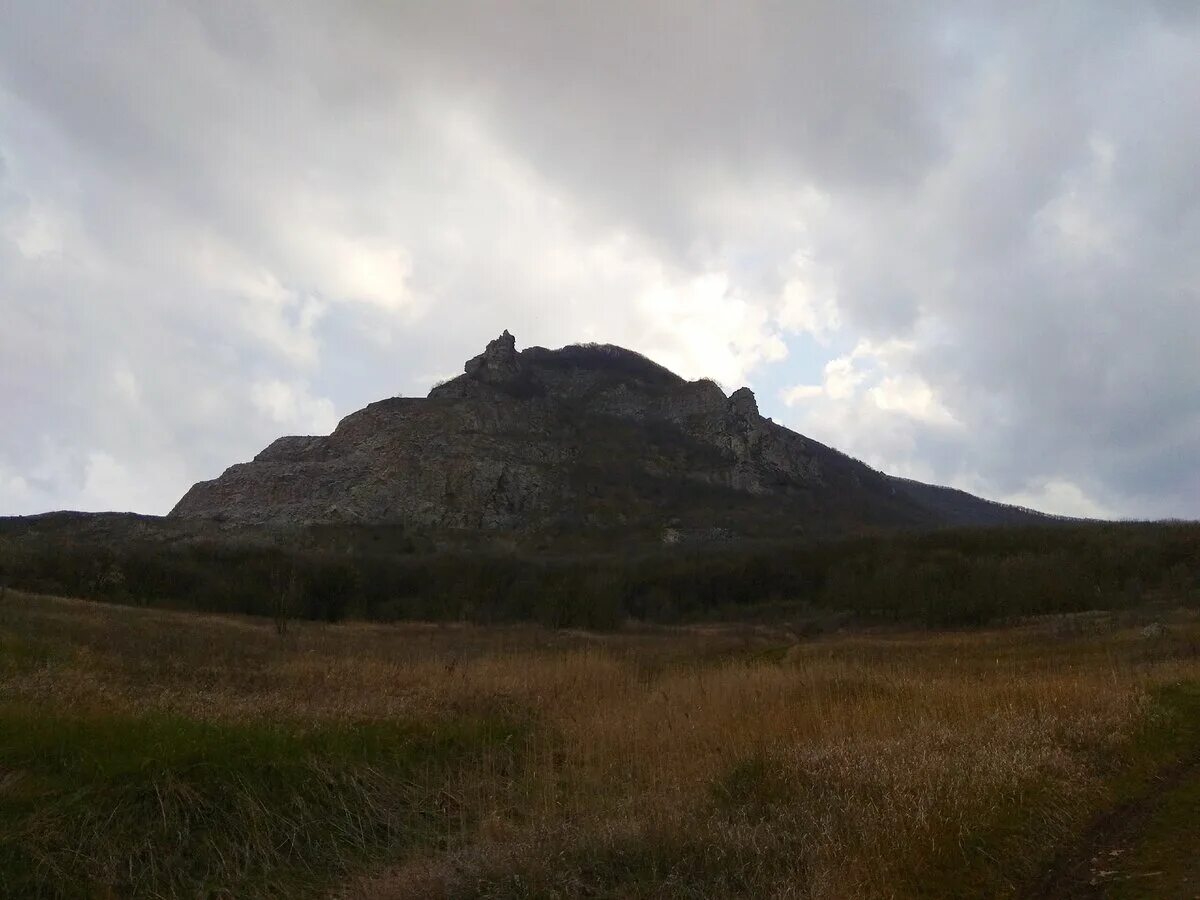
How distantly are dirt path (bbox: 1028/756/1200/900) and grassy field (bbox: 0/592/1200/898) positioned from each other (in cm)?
3

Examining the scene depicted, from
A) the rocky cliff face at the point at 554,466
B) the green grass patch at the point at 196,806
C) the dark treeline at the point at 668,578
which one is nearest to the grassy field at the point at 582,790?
the green grass patch at the point at 196,806

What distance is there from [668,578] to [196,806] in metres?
78.8

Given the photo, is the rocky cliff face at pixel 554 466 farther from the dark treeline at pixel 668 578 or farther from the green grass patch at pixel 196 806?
the green grass patch at pixel 196 806

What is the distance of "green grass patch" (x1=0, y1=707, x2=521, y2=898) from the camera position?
20.2 ft

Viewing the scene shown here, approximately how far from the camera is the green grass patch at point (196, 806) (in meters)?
6.17

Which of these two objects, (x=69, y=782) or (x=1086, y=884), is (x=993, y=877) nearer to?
(x=1086, y=884)

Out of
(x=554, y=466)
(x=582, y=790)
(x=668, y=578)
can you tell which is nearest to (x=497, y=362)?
(x=554, y=466)

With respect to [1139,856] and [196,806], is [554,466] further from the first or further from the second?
[1139,856]

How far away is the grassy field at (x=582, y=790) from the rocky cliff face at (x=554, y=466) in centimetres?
9453

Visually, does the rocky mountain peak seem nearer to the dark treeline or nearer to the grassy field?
the dark treeline

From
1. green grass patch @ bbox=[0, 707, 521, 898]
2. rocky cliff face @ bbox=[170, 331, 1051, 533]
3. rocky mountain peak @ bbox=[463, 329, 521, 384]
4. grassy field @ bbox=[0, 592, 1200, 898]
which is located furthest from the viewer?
rocky mountain peak @ bbox=[463, 329, 521, 384]

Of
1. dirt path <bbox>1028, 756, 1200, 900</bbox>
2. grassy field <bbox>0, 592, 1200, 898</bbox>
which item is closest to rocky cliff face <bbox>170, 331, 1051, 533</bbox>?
grassy field <bbox>0, 592, 1200, 898</bbox>

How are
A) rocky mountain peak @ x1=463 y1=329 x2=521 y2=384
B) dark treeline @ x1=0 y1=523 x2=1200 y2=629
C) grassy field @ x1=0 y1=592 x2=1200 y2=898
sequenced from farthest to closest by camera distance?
rocky mountain peak @ x1=463 y1=329 x2=521 y2=384 → dark treeline @ x1=0 y1=523 x2=1200 y2=629 → grassy field @ x1=0 y1=592 x2=1200 y2=898

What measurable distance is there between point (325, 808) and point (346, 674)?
7891mm
